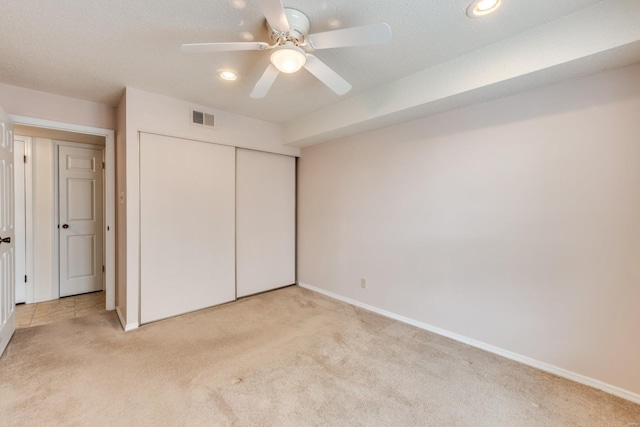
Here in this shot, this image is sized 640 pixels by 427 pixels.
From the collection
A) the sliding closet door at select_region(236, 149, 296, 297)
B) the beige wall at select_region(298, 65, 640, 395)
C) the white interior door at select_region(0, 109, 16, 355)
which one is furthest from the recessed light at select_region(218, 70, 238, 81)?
the white interior door at select_region(0, 109, 16, 355)

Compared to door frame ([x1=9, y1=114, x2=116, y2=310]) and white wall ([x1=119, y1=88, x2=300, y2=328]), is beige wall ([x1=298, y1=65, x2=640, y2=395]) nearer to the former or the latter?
white wall ([x1=119, y1=88, x2=300, y2=328])

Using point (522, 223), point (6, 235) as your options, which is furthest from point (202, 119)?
point (522, 223)

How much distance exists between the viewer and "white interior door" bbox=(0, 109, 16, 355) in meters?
2.22

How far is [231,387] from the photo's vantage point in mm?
1824

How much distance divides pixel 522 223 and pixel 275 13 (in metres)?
2.24

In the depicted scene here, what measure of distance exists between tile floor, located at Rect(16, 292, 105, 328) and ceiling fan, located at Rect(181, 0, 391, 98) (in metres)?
3.25

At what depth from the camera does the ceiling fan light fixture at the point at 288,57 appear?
1.57 m

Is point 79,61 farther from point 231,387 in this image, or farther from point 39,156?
point 231,387

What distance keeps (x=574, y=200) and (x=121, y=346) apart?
3.72 metres

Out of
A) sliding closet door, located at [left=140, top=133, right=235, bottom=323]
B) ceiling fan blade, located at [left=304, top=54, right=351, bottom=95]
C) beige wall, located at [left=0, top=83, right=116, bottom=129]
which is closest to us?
ceiling fan blade, located at [left=304, top=54, right=351, bottom=95]

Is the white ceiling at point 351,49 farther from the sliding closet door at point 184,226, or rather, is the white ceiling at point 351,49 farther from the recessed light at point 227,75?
the sliding closet door at point 184,226

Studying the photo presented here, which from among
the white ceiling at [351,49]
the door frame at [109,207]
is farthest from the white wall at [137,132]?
the door frame at [109,207]

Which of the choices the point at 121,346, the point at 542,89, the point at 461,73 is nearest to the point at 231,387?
the point at 121,346

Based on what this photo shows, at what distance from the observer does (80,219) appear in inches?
147
